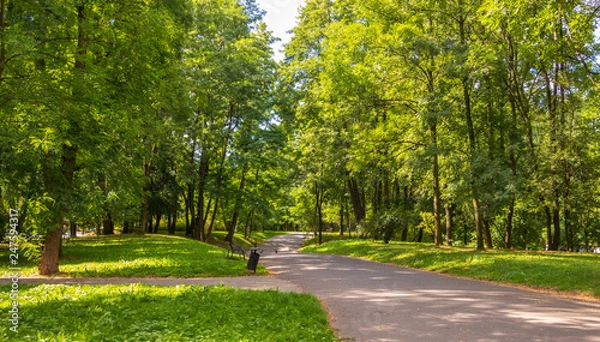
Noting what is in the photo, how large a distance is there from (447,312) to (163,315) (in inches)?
199

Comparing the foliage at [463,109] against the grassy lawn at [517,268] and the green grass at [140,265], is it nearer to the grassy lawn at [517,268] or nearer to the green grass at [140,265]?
the grassy lawn at [517,268]

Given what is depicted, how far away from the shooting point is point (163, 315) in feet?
21.2

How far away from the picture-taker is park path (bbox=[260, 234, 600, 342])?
613 cm

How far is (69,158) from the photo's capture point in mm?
11656

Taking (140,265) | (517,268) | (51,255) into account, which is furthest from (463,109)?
(51,255)

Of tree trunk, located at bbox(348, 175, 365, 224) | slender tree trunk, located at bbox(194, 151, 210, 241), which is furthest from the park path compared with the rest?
tree trunk, located at bbox(348, 175, 365, 224)

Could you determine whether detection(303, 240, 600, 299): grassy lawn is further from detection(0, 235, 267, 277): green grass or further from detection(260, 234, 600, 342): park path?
detection(0, 235, 267, 277): green grass

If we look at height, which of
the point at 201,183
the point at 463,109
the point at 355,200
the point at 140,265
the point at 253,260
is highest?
the point at 463,109

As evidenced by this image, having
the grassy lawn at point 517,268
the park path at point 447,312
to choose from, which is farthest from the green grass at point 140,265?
the grassy lawn at point 517,268

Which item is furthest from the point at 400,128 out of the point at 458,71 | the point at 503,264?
the point at 503,264

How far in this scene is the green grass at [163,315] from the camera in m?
5.45

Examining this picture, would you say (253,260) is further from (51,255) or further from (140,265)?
(51,255)

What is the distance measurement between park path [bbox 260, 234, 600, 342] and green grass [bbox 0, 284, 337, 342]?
0.85m

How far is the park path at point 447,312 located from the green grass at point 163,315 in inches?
33.4
